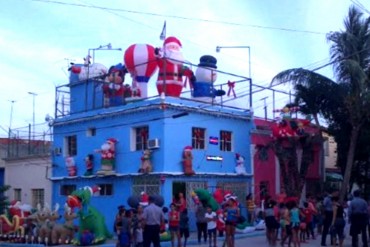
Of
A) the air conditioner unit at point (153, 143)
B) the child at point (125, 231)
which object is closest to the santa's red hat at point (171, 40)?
the air conditioner unit at point (153, 143)

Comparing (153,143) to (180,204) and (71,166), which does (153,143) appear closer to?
(180,204)

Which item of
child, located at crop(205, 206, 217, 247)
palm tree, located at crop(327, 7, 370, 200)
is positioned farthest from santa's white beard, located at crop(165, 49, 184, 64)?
child, located at crop(205, 206, 217, 247)

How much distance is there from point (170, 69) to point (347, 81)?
739 centimetres

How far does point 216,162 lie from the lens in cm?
2800

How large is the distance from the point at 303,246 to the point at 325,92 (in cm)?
937

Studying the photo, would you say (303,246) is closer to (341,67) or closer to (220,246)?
(220,246)

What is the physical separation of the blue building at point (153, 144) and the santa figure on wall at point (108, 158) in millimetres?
148

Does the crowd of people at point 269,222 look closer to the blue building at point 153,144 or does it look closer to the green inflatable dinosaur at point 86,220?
the green inflatable dinosaur at point 86,220

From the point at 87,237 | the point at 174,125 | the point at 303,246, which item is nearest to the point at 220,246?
the point at 303,246

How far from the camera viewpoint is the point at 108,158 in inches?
1089

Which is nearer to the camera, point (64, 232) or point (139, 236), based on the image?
point (139, 236)

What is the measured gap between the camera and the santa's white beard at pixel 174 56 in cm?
2736

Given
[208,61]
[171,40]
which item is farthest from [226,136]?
[171,40]

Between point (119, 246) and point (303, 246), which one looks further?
point (303, 246)
